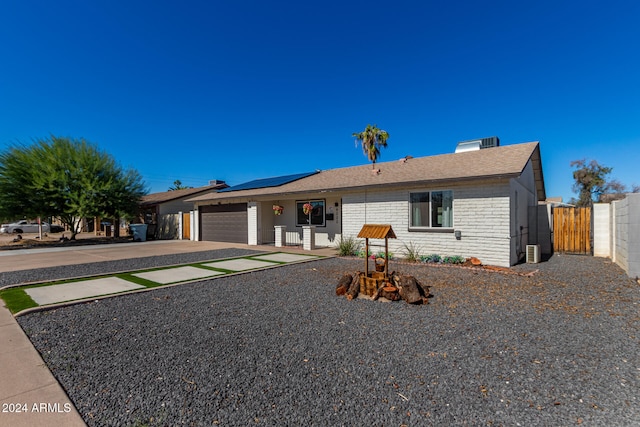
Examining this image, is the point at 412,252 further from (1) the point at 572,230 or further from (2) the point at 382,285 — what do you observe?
(1) the point at 572,230

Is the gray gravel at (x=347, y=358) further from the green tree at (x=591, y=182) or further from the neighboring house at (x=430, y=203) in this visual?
the green tree at (x=591, y=182)

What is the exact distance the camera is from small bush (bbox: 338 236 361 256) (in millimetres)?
12344

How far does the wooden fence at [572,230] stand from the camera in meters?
11.9

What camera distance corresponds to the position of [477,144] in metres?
14.4

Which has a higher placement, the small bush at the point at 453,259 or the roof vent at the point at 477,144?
the roof vent at the point at 477,144

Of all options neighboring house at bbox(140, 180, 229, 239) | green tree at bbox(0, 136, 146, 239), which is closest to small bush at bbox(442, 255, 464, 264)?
neighboring house at bbox(140, 180, 229, 239)

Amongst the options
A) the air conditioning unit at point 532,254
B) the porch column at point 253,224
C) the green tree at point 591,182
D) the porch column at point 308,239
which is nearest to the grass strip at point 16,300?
the porch column at point 308,239

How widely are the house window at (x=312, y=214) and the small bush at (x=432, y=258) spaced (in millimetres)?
6110

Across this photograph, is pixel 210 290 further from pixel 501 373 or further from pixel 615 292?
pixel 615 292

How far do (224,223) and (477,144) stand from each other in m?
14.9

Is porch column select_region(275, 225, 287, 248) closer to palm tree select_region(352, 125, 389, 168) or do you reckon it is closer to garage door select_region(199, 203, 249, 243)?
garage door select_region(199, 203, 249, 243)

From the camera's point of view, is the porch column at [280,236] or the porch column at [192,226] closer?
the porch column at [280,236]

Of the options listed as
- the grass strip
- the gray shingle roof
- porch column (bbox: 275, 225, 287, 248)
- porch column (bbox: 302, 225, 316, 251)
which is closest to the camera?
the grass strip

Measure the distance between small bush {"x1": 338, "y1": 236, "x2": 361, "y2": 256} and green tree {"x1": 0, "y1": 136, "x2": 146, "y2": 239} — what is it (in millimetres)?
16152
